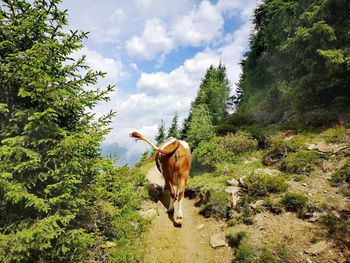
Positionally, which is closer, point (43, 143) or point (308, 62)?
point (43, 143)

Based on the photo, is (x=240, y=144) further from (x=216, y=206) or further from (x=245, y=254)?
(x=245, y=254)

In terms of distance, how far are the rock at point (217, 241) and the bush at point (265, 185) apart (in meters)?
2.88

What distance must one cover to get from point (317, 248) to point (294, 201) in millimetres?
2381

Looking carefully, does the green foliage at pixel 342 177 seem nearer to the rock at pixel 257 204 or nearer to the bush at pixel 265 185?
the bush at pixel 265 185

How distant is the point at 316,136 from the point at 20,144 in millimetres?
16420

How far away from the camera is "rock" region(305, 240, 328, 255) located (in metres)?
7.87

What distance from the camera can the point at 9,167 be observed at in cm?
560

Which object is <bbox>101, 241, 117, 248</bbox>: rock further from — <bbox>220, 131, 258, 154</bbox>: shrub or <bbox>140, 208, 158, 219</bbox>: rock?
<bbox>220, 131, 258, 154</bbox>: shrub

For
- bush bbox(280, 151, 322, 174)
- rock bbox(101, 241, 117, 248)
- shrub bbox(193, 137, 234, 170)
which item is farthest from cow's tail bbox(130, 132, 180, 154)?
shrub bbox(193, 137, 234, 170)

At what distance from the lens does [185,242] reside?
1015cm

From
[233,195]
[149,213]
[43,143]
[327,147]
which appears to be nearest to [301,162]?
[327,147]

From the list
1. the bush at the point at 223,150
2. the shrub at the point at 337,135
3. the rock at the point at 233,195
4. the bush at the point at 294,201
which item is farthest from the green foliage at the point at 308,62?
the rock at the point at 233,195

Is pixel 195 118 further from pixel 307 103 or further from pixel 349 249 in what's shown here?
pixel 349 249

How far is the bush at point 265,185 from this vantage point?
11.5 m
